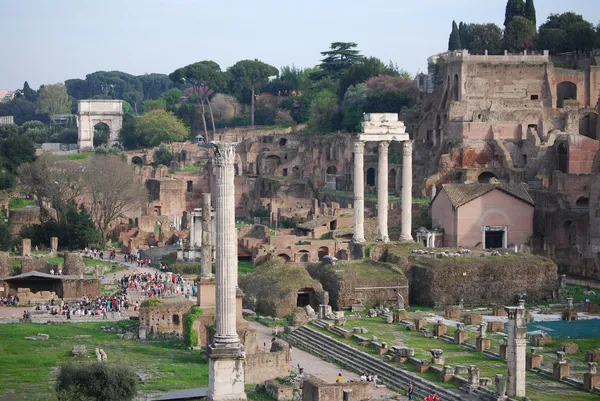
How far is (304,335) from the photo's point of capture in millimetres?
42531

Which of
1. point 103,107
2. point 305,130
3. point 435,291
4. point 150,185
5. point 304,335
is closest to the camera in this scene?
point 304,335

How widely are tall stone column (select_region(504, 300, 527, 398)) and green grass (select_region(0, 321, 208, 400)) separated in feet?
24.0

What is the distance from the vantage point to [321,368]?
38.1 meters

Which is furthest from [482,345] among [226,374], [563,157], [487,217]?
[563,157]

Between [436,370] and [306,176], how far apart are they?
47.2m

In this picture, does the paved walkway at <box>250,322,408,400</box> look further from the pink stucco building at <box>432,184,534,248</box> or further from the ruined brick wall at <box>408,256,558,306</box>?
the pink stucco building at <box>432,184,534,248</box>

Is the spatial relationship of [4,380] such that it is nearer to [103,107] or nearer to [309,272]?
[309,272]

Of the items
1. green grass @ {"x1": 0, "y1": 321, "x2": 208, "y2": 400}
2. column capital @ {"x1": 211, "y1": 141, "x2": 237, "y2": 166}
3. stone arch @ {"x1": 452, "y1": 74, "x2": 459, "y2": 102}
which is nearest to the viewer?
column capital @ {"x1": 211, "y1": 141, "x2": 237, "y2": 166}

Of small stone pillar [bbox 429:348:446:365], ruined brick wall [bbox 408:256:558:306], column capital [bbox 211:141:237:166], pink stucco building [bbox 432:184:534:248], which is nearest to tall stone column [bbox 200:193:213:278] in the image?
small stone pillar [bbox 429:348:446:365]

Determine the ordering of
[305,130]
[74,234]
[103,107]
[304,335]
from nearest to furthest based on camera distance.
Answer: [304,335] → [74,234] → [305,130] → [103,107]

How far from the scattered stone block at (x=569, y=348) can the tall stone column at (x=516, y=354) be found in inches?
211

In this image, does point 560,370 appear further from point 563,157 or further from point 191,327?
point 563,157

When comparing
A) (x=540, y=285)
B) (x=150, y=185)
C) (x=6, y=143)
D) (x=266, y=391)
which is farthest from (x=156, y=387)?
(x=6, y=143)

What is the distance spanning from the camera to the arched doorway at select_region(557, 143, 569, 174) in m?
64.7
